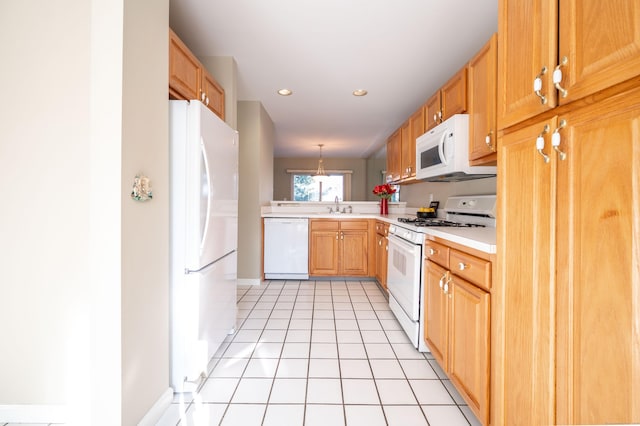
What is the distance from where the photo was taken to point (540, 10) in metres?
0.89

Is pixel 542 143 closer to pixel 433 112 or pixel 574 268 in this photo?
pixel 574 268

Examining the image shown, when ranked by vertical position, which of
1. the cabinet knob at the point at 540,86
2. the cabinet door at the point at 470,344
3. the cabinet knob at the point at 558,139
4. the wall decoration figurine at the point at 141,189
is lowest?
the cabinet door at the point at 470,344

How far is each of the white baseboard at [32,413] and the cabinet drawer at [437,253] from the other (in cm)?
202

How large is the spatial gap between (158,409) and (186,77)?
183 cm

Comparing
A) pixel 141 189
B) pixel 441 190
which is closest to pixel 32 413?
pixel 141 189

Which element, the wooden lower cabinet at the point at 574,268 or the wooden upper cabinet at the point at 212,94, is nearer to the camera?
the wooden lower cabinet at the point at 574,268

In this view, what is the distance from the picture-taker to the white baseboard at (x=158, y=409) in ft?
4.37

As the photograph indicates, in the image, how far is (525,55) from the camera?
0.97 m

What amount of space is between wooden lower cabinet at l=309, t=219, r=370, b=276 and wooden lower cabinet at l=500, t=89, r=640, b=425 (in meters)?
3.00

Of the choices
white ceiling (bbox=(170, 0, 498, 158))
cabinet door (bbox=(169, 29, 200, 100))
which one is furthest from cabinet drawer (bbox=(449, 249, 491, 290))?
cabinet door (bbox=(169, 29, 200, 100))

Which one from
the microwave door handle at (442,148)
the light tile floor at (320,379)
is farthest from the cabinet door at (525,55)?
the light tile floor at (320,379)

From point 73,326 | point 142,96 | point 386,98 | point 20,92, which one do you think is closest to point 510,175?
point 142,96

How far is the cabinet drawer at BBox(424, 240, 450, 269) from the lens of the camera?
1.70m

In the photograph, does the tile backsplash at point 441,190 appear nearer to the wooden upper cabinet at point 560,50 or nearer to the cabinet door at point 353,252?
the cabinet door at point 353,252
